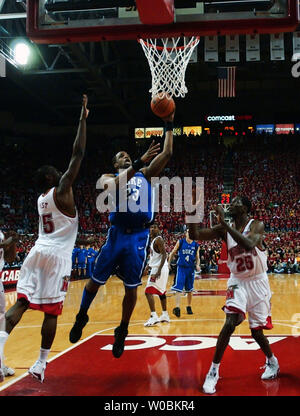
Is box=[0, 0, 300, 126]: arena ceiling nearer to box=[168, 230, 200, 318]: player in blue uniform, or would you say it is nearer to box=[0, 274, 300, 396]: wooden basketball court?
box=[168, 230, 200, 318]: player in blue uniform

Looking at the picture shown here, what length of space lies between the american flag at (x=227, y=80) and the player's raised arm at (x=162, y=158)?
54.6ft

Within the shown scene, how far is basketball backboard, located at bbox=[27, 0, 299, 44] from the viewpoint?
5301 millimetres

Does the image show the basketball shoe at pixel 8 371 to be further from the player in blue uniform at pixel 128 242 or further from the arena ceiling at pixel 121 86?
the arena ceiling at pixel 121 86

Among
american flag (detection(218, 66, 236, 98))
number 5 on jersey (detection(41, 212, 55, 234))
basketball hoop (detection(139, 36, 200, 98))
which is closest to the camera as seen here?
number 5 on jersey (detection(41, 212, 55, 234))

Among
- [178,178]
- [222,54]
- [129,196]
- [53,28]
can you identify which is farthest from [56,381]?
[178,178]

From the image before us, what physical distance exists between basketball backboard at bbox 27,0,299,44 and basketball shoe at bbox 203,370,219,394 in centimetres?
376

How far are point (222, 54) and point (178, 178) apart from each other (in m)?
7.02

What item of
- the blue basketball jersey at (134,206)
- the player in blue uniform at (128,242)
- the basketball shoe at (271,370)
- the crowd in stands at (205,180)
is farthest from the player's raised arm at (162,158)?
the crowd in stands at (205,180)

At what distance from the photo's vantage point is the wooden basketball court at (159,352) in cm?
435

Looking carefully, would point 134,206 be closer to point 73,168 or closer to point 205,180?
point 73,168

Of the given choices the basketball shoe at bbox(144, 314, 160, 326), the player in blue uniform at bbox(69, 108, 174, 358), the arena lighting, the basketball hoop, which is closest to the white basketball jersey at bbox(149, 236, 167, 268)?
the basketball shoe at bbox(144, 314, 160, 326)

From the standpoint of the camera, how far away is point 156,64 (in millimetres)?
7613

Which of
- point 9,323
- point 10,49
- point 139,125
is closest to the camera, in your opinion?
point 9,323
